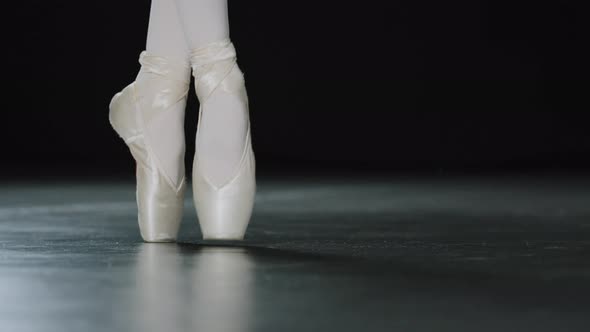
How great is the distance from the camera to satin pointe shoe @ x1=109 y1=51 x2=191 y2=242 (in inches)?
95.3

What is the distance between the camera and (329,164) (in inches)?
236

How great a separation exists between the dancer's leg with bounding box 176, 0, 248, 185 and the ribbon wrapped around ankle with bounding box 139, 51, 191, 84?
8 centimetres

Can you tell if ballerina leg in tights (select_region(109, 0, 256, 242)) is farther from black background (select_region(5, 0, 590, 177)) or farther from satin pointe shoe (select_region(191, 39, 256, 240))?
black background (select_region(5, 0, 590, 177))

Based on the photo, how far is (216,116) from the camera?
93.5 inches

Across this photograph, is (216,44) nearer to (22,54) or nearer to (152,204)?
(152,204)

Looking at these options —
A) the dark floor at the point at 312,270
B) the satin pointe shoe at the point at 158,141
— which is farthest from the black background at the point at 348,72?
the satin pointe shoe at the point at 158,141

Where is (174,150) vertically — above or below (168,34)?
below

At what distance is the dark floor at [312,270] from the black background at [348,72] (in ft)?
12.0

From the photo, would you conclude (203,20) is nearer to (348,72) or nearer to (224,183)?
(224,183)

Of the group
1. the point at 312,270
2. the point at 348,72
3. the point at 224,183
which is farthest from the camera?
the point at 348,72

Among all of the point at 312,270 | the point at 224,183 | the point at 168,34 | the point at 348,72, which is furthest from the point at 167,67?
the point at 348,72

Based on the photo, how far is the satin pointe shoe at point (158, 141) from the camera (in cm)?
242

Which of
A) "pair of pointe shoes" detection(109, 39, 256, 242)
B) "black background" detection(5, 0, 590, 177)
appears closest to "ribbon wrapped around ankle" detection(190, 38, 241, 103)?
"pair of pointe shoes" detection(109, 39, 256, 242)

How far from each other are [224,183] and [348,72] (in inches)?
208
